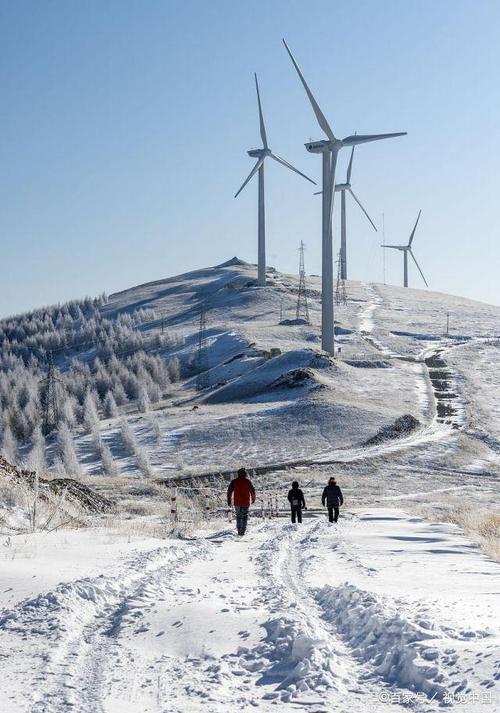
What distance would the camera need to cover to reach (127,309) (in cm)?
18762

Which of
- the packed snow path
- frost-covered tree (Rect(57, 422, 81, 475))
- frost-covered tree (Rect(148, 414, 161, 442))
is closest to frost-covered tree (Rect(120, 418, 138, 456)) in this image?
frost-covered tree (Rect(148, 414, 161, 442))

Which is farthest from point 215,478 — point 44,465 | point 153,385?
point 153,385

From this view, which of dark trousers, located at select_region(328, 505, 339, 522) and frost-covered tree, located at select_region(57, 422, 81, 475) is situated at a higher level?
frost-covered tree, located at select_region(57, 422, 81, 475)

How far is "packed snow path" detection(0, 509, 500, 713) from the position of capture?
617 centimetres

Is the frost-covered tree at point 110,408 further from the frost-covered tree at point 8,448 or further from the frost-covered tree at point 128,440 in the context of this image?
the frost-covered tree at point 128,440

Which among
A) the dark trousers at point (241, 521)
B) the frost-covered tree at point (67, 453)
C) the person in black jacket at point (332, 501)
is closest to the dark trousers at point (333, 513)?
the person in black jacket at point (332, 501)

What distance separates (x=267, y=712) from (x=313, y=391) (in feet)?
199

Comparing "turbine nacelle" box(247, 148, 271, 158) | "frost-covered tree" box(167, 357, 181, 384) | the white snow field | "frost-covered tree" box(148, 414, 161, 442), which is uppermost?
"turbine nacelle" box(247, 148, 271, 158)

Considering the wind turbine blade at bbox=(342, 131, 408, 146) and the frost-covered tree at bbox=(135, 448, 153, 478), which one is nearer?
the frost-covered tree at bbox=(135, 448, 153, 478)

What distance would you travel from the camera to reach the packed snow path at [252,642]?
617 centimetres

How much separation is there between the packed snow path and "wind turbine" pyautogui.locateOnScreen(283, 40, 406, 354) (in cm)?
6016

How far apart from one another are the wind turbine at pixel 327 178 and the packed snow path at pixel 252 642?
197ft

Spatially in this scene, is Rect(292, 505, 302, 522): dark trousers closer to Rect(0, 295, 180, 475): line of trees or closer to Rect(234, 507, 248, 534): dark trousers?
Rect(234, 507, 248, 534): dark trousers

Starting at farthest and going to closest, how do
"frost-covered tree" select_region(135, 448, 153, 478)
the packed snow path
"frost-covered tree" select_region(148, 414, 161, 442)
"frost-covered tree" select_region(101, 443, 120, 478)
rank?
"frost-covered tree" select_region(148, 414, 161, 442)
"frost-covered tree" select_region(101, 443, 120, 478)
"frost-covered tree" select_region(135, 448, 153, 478)
the packed snow path
